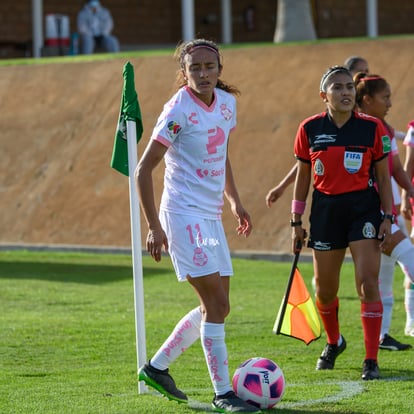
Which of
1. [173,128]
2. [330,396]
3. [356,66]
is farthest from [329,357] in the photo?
[356,66]

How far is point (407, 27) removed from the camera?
37000 millimetres

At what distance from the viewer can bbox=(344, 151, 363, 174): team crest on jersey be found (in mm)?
8094

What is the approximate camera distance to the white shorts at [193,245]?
6.92 meters

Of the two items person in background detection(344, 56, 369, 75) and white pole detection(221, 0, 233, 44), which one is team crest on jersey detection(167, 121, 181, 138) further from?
white pole detection(221, 0, 233, 44)

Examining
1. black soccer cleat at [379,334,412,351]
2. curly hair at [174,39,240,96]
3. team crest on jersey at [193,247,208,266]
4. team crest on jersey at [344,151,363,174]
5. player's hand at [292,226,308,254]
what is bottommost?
black soccer cleat at [379,334,412,351]

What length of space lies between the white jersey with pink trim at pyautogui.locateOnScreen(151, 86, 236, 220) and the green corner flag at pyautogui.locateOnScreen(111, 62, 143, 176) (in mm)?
488

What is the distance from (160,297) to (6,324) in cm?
252

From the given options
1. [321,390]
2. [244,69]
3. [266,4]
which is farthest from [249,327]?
[266,4]

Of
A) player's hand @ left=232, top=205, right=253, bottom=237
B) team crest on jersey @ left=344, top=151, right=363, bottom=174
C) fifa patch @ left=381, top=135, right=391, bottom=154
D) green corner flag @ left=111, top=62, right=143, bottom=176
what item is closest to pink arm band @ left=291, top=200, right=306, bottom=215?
team crest on jersey @ left=344, top=151, right=363, bottom=174

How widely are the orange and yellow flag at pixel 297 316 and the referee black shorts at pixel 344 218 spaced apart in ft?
1.47

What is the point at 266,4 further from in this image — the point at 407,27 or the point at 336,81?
the point at 336,81

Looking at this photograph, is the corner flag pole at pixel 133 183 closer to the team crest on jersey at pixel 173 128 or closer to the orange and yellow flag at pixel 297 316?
the team crest on jersey at pixel 173 128

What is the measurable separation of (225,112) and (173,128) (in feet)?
1.28

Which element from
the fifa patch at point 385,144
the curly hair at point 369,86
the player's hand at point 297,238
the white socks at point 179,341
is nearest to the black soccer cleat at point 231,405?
the white socks at point 179,341
